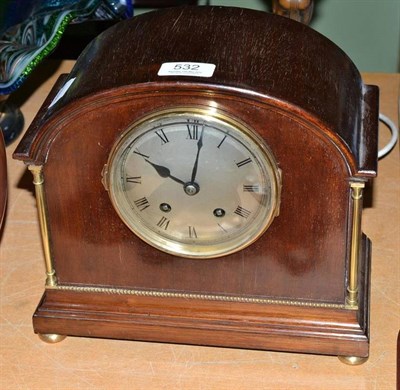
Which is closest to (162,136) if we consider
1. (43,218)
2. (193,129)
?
(193,129)

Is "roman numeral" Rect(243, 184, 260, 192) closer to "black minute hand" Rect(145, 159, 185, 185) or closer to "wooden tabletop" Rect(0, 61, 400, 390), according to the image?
"black minute hand" Rect(145, 159, 185, 185)

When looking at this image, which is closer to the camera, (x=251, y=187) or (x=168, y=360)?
(x=251, y=187)

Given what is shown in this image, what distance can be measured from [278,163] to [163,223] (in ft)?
0.50

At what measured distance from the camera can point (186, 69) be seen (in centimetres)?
111

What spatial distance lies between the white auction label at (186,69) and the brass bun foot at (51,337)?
0.37 metres

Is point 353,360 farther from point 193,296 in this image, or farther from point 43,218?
point 43,218

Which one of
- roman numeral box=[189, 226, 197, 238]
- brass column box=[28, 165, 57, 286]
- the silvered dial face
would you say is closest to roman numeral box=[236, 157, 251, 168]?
the silvered dial face

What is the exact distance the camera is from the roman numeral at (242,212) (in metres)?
1.16

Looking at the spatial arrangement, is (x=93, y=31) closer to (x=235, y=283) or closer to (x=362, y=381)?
(x=235, y=283)

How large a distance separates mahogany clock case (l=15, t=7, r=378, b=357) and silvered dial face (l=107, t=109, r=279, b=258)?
2 cm

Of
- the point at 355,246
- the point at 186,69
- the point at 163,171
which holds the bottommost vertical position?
the point at 355,246

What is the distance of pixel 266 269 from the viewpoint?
Answer: 1206 millimetres

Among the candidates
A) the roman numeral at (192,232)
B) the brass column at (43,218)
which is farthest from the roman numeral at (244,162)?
the brass column at (43,218)

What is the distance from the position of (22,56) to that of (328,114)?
447 millimetres
